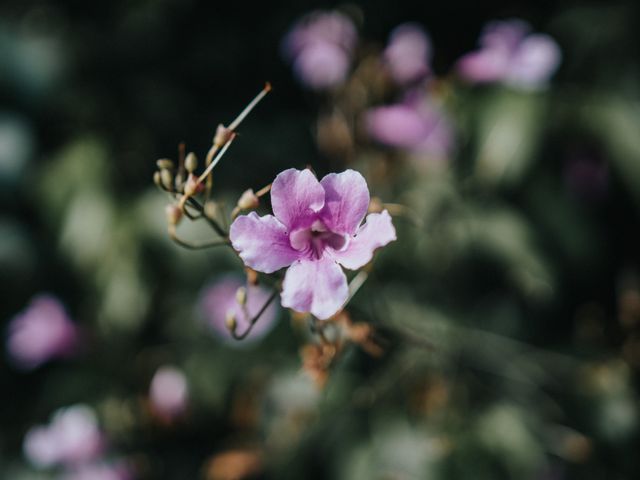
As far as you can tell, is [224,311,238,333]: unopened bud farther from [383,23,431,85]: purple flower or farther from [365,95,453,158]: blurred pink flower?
[383,23,431,85]: purple flower

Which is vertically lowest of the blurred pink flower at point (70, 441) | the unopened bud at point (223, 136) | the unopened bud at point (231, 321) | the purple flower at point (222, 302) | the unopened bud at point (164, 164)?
the blurred pink flower at point (70, 441)

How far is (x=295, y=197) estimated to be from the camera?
2.74 feet

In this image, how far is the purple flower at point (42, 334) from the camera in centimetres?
212

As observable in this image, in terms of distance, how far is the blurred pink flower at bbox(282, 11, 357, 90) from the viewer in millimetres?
1913

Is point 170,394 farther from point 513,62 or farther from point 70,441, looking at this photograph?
point 513,62

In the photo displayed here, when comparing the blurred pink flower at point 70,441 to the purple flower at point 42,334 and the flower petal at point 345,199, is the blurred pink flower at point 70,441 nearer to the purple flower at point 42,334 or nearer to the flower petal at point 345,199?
the purple flower at point 42,334

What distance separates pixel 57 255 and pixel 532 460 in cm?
157

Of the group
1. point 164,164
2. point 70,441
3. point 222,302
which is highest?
point 164,164

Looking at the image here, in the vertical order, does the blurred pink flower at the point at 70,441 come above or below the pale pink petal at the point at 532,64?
below

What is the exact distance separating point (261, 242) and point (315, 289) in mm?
85

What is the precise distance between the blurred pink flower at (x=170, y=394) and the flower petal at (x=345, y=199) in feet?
3.81

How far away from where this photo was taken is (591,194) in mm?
2168

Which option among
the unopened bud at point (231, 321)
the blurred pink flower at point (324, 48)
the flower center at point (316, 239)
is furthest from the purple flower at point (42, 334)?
the flower center at point (316, 239)

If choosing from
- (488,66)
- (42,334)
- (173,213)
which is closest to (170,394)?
(42,334)
